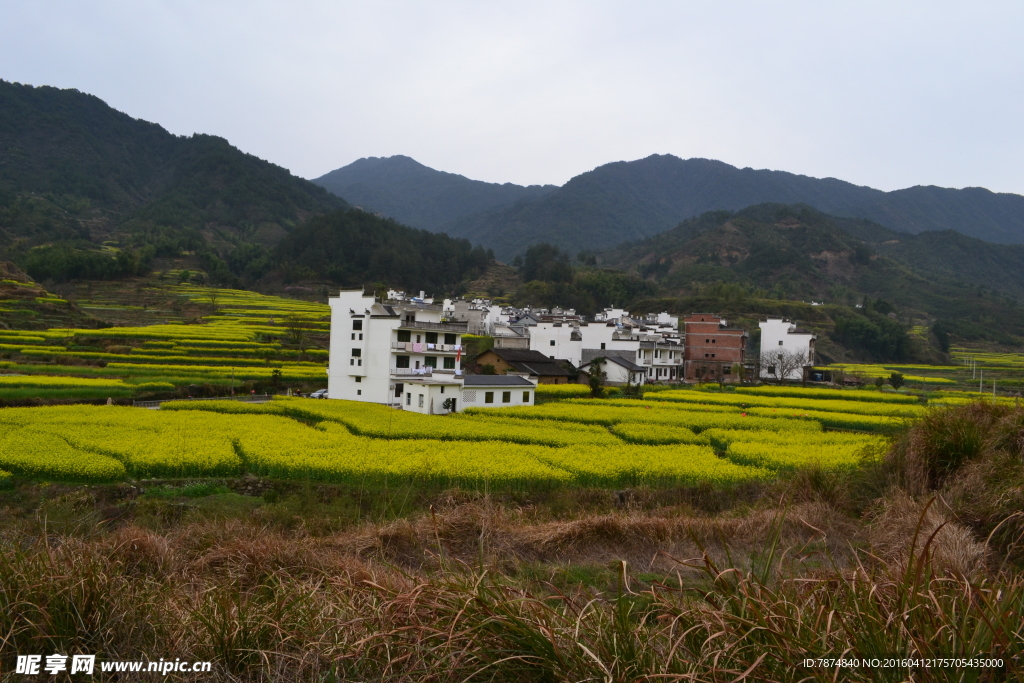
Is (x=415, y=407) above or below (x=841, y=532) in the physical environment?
below

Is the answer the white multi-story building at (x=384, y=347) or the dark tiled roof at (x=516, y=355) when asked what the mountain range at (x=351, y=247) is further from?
the white multi-story building at (x=384, y=347)

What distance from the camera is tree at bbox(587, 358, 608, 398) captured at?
43969 millimetres

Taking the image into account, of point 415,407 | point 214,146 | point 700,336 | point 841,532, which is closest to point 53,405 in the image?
point 415,407

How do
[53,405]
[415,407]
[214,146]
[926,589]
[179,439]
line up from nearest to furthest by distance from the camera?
[926,589]
[179,439]
[53,405]
[415,407]
[214,146]

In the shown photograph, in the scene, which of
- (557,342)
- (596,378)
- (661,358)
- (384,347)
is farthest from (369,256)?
(384,347)

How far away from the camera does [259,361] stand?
46.4m

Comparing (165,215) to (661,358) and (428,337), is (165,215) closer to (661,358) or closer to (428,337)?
(661,358)

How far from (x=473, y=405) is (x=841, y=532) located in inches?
1028

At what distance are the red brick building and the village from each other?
98 millimetres

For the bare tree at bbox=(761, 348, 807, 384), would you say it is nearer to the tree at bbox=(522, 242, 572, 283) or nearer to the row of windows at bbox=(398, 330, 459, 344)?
the row of windows at bbox=(398, 330, 459, 344)

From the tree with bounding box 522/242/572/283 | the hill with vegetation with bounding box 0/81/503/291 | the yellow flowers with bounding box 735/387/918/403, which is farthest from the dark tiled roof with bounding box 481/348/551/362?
the tree with bounding box 522/242/572/283

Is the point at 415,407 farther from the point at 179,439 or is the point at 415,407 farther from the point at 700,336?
the point at 700,336

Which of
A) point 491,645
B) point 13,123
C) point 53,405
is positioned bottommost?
point 53,405

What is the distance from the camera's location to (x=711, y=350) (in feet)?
208
